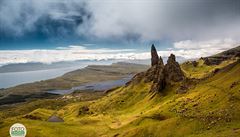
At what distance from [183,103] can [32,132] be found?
63.7 metres

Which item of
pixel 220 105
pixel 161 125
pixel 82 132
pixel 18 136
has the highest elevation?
pixel 18 136

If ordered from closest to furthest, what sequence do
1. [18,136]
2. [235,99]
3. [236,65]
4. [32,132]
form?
1. [18,136]
2. [235,99]
3. [32,132]
4. [236,65]

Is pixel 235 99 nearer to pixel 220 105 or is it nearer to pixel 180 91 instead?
pixel 220 105

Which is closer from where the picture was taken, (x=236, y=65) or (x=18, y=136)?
(x=18, y=136)

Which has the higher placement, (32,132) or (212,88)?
(212,88)

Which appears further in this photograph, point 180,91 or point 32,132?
point 180,91

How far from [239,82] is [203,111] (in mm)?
20081

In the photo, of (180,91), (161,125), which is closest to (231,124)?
(161,125)

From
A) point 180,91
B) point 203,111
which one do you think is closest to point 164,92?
point 180,91

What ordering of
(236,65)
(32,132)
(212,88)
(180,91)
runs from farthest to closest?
1. (180,91)
2. (236,65)
3. (212,88)
4. (32,132)

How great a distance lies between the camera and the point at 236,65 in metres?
137

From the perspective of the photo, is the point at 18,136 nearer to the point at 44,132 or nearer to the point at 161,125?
the point at 161,125

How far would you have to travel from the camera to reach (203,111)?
318ft


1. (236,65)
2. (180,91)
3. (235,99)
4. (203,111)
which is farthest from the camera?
(180,91)
